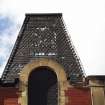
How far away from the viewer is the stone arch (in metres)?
22.4

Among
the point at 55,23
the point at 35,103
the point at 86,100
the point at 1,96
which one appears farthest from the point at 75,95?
the point at 55,23

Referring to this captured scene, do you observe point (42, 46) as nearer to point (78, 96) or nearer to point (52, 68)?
point (52, 68)

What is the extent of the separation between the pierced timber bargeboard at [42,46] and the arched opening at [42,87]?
86 cm

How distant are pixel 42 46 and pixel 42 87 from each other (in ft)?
9.58

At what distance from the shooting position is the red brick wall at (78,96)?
22.4 m

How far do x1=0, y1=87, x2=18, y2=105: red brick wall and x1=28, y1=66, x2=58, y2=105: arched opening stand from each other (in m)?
0.71

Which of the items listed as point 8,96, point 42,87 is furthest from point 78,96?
point 8,96

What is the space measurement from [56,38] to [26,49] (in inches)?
70.7

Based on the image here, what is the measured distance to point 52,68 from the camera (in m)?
22.9

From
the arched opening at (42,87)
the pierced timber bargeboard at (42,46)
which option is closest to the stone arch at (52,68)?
the arched opening at (42,87)

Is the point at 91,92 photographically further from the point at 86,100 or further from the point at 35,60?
the point at 35,60

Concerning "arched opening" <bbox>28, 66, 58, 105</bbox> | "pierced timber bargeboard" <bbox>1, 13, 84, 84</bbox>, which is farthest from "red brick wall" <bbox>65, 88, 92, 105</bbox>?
"pierced timber bargeboard" <bbox>1, 13, 84, 84</bbox>

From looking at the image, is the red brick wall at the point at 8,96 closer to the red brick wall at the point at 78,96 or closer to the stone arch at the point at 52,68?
the stone arch at the point at 52,68

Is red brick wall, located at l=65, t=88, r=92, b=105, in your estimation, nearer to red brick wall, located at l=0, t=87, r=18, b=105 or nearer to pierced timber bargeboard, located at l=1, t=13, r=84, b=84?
pierced timber bargeboard, located at l=1, t=13, r=84, b=84
